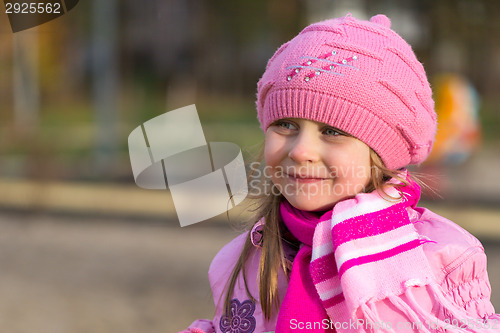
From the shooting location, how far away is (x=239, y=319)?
208 cm

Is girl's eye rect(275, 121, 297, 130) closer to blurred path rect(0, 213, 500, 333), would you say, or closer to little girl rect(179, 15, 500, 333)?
little girl rect(179, 15, 500, 333)

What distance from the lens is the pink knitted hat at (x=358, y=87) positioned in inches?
76.3

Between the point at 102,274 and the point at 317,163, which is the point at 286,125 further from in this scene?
the point at 102,274

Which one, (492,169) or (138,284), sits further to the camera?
(492,169)

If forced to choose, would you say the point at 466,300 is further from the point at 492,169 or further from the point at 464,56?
the point at 464,56

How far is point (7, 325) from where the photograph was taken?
4.70 meters

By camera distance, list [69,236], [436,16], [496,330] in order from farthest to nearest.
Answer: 1. [436,16]
2. [69,236]
3. [496,330]

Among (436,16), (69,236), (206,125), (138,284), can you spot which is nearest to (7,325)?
(138,284)

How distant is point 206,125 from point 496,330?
54.8ft

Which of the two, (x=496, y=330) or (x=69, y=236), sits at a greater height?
(x=496, y=330)

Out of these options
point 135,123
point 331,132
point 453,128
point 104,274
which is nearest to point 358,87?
point 331,132

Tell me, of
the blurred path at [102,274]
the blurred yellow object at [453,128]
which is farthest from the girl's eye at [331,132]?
the blurred yellow object at [453,128]

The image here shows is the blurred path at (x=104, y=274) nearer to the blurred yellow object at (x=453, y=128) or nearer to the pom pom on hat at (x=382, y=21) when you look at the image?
the blurred yellow object at (x=453, y=128)

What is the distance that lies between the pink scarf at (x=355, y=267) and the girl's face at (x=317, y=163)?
0.05 meters
